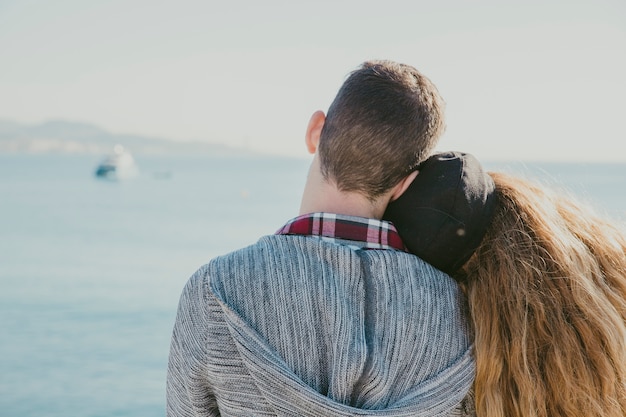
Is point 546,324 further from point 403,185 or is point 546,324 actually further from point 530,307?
point 403,185

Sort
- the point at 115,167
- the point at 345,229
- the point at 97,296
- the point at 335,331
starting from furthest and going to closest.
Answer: the point at 115,167 → the point at 97,296 → the point at 345,229 → the point at 335,331

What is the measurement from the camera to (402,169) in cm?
155

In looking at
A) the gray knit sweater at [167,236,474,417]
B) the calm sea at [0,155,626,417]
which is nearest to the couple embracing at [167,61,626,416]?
the gray knit sweater at [167,236,474,417]

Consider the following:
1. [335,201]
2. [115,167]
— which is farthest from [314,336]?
[115,167]

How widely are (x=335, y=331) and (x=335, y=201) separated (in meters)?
0.31

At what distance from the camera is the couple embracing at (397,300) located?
1427mm

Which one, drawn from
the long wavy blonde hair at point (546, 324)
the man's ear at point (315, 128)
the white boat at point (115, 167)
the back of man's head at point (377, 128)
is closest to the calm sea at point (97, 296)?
the long wavy blonde hair at point (546, 324)

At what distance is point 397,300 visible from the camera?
58.4 inches

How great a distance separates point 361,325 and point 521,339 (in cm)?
44

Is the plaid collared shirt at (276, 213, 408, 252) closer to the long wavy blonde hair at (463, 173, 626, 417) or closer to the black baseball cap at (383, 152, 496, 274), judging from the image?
the black baseball cap at (383, 152, 496, 274)

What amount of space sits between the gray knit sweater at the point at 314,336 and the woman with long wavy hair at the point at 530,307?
94 millimetres

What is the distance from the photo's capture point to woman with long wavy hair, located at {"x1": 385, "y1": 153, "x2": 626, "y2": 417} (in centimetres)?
157

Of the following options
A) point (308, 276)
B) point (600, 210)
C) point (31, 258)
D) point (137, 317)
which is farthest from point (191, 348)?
point (31, 258)

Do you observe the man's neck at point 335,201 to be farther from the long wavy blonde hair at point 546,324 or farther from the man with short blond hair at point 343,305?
the long wavy blonde hair at point 546,324
